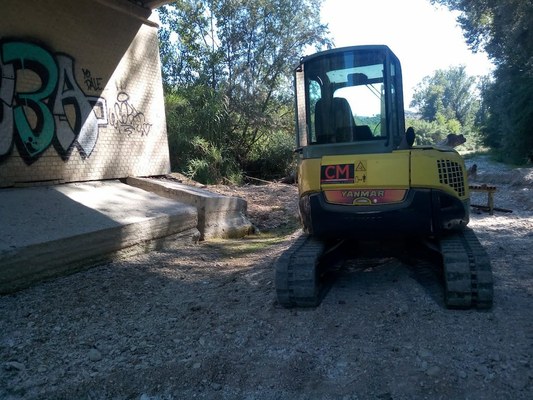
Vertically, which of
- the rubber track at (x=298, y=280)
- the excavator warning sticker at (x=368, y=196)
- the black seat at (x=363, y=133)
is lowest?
the rubber track at (x=298, y=280)

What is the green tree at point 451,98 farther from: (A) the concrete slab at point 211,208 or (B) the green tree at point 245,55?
(A) the concrete slab at point 211,208

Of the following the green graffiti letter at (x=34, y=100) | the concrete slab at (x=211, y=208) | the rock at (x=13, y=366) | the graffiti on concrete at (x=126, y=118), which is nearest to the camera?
the rock at (x=13, y=366)

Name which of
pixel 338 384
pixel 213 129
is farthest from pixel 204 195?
pixel 213 129

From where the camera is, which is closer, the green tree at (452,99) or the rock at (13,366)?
the rock at (13,366)

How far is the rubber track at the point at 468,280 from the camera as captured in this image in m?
4.06

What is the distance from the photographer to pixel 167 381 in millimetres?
3393

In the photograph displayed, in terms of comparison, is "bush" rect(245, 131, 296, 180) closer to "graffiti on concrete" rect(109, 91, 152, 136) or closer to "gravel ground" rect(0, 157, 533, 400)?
"graffiti on concrete" rect(109, 91, 152, 136)

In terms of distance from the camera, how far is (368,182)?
4.48 meters

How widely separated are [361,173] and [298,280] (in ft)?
4.05

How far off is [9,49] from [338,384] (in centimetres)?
723

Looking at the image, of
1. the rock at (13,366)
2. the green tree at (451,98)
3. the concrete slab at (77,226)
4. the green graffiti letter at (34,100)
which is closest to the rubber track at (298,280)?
the rock at (13,366)

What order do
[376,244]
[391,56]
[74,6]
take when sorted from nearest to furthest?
[391,56], [376,244], [74,6]

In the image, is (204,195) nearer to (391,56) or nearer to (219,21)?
(391,56)

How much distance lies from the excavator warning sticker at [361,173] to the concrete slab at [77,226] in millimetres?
3603
